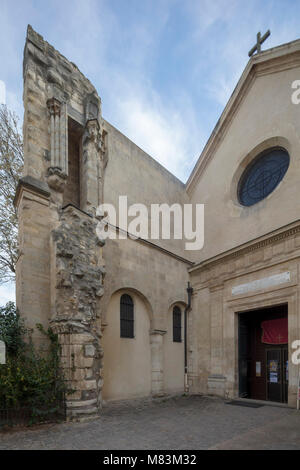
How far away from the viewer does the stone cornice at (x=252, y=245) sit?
32.8 ft

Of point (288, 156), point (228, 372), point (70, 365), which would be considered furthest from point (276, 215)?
point (70, 365)

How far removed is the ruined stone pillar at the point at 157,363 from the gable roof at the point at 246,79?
7.11m

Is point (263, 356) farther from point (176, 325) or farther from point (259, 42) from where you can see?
point (259, 42)

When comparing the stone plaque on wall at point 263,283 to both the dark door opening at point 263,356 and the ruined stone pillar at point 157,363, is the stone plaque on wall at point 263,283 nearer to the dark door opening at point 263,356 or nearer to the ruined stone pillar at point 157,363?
the dark door opening at point 263,356

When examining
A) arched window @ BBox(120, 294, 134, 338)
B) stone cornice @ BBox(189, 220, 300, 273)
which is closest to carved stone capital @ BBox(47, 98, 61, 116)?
arched window @ BBox(120, 294, 134, 338)

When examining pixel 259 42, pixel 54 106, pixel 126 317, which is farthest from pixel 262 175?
pixel 54 106

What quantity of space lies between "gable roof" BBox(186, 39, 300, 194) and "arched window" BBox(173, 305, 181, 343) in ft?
18.7

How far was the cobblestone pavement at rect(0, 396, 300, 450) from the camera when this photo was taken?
5.73 meters

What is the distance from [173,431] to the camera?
6758 mm

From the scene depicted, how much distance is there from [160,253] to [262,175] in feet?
16.0

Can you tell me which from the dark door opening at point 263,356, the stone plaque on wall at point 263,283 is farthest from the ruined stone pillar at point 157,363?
the stone plaque on wall at point 263,283

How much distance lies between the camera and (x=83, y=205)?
34.0 feet
